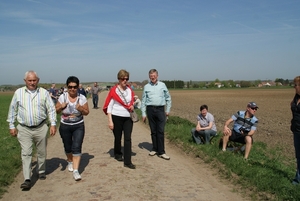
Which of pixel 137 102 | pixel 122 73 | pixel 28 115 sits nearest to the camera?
pixel 28 115

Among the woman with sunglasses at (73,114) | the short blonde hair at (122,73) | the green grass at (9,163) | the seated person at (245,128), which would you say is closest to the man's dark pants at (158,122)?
the short blonde hair at (122,73)

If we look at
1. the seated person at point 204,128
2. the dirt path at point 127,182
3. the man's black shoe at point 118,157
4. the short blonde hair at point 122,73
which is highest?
the short blonde hair at point 122,73

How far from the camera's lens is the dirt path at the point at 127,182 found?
4.67m

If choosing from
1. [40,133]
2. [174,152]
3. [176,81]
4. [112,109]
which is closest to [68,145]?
[40,133]

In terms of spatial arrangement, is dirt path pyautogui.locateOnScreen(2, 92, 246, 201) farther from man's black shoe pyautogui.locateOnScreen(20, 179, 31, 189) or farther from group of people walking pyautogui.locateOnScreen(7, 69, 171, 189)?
group of people walking pyautogui.locateOnScreen(7, 69, 171, 189)

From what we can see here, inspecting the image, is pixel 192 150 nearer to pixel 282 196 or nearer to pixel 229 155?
pixel 229 155

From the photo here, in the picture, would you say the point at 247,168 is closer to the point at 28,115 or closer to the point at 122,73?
the point at 122,73

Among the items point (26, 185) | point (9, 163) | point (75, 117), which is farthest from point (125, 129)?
point (9, 163)

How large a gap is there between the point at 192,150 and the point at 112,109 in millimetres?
2655

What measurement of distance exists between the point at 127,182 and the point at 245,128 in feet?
10.4

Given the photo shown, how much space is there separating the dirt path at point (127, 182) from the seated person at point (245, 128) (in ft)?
3.32

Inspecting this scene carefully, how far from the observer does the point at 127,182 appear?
5.23m

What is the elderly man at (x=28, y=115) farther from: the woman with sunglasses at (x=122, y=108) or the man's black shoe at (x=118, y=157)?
the man's black shoe at (x=118, y=157)

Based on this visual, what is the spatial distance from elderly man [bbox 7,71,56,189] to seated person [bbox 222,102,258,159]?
13.2ft
